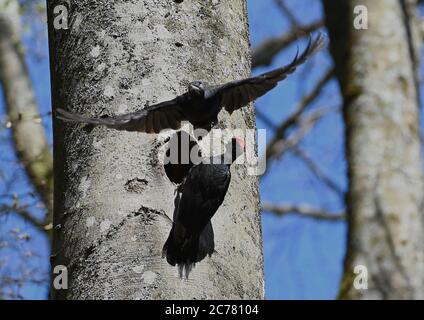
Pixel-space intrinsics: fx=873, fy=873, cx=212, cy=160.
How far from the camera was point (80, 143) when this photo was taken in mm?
2281

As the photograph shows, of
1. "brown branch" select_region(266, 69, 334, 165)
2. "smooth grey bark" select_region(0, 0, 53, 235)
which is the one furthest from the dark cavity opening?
"brown branch" select_region(266, 69, 334, 165)

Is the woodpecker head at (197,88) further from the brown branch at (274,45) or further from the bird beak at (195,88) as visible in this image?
the brown branch at (274,45)

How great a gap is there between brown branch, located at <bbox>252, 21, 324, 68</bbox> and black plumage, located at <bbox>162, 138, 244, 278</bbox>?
17.7 ft

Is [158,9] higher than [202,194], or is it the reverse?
[158,9]

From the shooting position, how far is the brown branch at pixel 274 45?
7551 mm

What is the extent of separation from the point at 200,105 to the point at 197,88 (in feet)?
0.19

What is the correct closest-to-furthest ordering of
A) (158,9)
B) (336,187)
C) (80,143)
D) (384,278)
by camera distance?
(80,143) → (158,9) → (384,278) → (336,187)

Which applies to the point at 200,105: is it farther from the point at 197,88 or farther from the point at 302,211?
the point at 302,211

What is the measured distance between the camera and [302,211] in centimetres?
788

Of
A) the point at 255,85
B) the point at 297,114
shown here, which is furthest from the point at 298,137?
the point at 255,85

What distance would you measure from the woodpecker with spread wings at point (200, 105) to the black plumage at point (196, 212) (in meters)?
0.15
